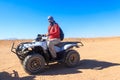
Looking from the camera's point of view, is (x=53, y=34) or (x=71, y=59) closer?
(x=53, y=34)

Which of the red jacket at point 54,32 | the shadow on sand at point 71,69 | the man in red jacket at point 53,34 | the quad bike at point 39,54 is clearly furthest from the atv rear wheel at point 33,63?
the red jacket at point 54,32

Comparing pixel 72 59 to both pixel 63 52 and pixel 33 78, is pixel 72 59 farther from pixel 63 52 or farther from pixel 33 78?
pixel 33 78

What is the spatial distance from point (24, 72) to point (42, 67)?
90 centimetres

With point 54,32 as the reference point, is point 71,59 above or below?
below

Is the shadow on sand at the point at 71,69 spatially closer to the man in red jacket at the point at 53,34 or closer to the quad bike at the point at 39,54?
the quad bike at the point at 39,54

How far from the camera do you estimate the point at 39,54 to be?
36.0 feet

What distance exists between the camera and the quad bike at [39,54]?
35.1ft

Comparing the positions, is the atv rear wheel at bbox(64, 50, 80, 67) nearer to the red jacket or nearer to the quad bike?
the quad bike

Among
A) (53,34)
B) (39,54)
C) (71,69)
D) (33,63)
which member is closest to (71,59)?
(71,69)

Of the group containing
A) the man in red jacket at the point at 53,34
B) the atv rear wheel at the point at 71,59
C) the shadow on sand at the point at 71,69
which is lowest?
the shadow on sand at the point at 71,69

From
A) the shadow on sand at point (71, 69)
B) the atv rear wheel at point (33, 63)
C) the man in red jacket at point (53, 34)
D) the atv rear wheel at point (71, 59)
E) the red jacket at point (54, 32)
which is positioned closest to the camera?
the atv rear wheel at point (33, 63)

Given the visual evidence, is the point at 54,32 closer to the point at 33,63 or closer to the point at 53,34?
the point at 53,34

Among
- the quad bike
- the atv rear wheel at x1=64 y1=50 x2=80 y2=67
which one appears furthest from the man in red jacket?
the atv rear wheel at x1=64 y1=50 x2=80 y2=67

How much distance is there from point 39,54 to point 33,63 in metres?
0.49
